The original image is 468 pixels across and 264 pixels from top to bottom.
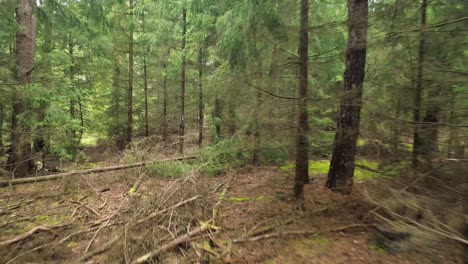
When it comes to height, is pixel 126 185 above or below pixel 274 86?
below

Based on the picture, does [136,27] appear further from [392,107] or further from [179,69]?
[392,107]

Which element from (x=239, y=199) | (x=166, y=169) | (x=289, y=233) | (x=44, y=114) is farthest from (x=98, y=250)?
(x=44, y=114)

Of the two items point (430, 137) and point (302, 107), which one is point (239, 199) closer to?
point (302, 107)

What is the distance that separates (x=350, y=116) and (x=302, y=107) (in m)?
1.64

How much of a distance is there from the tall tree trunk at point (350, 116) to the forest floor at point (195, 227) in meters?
0.49

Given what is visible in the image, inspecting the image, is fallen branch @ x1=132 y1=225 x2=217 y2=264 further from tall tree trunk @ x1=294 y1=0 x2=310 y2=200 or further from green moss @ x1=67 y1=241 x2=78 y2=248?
tall tree trunk @ x1=294 y1=0 x2=310 y2=200

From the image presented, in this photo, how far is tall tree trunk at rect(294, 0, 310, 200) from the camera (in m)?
5.68

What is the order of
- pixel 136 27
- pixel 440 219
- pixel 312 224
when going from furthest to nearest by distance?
pixel 136 27 < pixel 312 224 < pixel 440 219

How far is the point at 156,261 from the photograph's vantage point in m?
4.26

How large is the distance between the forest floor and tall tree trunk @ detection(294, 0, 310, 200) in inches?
23.5

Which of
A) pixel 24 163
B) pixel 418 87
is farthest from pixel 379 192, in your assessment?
pixel 24 163

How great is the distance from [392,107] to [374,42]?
124cm

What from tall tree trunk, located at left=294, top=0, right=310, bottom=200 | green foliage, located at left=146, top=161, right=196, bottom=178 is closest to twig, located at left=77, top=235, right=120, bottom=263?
tall tree trunk, located at left=294, top=0, right=310, bottom=200

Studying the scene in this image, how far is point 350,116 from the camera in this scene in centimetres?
647
